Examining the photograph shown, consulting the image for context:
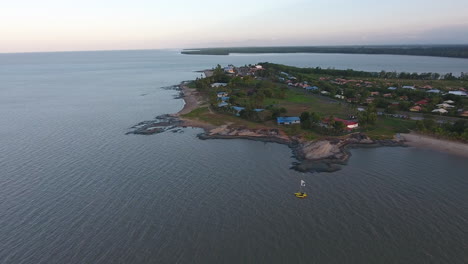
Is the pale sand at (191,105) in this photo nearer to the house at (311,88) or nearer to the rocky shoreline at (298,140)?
the rocky shoreline at (298,140)

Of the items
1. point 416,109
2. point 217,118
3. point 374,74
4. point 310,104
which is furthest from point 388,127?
point 374,74

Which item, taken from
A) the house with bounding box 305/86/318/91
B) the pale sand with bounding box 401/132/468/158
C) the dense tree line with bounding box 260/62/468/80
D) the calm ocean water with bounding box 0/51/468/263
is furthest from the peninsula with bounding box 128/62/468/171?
the dense tree line with bounding box 260/62/468/80

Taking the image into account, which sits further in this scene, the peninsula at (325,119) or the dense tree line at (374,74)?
the dense tree line at (374,74)

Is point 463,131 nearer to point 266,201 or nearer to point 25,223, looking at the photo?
point 266,201

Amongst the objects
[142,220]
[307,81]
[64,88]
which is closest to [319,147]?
[142,220]

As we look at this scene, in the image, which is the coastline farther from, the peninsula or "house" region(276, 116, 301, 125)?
"house" region(276, 116, 301, 125)

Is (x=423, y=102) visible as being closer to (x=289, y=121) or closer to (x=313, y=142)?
(x=289, y=121)

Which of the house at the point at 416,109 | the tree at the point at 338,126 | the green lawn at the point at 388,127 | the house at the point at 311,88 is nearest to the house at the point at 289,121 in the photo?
the tree at the point at 338,126
